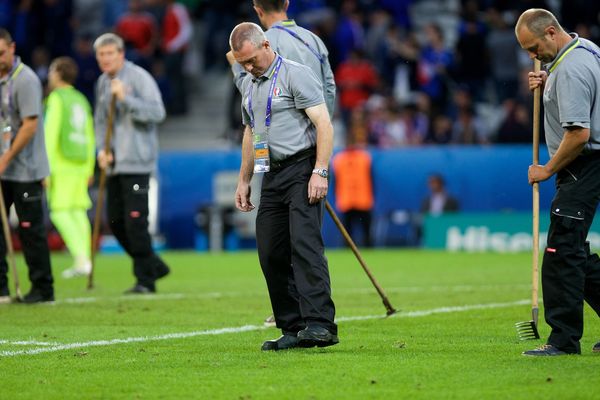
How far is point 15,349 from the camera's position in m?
8.55

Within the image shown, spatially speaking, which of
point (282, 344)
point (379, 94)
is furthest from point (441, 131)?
point (282, 344)

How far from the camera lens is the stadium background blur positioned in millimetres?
22369

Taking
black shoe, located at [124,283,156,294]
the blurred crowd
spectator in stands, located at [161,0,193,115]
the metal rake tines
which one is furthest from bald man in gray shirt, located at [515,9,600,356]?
spectator in stands, located at [161,0,193,115]

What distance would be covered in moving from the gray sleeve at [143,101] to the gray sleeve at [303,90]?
5.05m

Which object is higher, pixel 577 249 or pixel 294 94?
pixel 294 94

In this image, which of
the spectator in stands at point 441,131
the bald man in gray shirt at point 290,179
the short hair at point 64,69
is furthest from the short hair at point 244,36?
the spectator in stands at point 441,131

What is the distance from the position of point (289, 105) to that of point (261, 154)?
38cm

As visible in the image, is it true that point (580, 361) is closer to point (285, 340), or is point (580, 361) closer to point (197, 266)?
point (285, 340)

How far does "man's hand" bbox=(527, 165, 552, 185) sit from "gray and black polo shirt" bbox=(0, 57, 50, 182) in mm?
5505

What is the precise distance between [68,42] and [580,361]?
20.8 m

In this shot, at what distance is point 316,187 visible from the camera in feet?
26.4

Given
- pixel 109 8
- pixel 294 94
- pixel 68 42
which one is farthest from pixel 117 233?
pixel 109 8

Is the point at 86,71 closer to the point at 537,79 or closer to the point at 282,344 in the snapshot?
the point at 282,344

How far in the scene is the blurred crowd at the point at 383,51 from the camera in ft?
78.5
